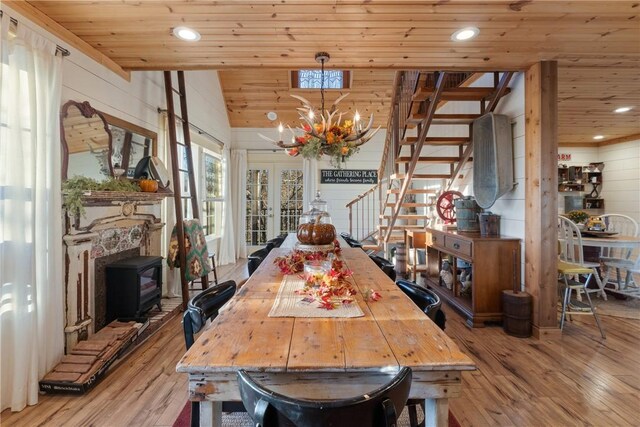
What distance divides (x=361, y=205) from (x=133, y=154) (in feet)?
15.6

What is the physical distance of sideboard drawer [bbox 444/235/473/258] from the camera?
3234 mm

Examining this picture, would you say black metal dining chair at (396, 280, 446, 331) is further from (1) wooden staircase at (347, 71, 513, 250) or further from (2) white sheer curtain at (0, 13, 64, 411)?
(1) wooden staircase at (347, 71, 513, 250)

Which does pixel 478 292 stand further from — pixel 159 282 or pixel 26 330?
pixel 26 330

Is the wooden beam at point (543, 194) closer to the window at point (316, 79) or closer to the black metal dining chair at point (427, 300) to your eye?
the black metal dining chair at point (427, 300)

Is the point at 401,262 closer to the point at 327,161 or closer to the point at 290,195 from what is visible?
the point at 327,161

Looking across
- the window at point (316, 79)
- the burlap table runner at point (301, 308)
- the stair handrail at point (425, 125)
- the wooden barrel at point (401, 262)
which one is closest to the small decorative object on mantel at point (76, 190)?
the burlap table runner at point (301, 308)

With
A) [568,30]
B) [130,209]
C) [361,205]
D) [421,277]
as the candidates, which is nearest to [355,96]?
[361,205]

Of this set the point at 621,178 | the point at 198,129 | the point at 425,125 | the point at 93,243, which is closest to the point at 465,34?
the point at 425,125

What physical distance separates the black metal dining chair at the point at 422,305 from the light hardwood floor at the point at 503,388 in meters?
0.55

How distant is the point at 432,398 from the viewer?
41.3 inches

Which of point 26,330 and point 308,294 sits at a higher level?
point 308,294

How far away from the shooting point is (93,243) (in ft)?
8.52

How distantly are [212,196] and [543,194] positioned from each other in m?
5.17

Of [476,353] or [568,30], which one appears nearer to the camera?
[568,30]
